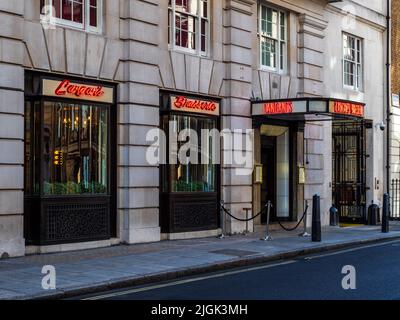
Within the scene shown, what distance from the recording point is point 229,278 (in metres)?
11.1

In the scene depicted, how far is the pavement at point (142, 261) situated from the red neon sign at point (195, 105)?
3.47 m

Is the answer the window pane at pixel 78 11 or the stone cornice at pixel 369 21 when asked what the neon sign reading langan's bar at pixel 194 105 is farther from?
the stone cornice at pixel 369 21

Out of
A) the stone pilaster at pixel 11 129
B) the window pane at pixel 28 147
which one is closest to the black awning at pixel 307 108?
the window pane at pixel 28 147

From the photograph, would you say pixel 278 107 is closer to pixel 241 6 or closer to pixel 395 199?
pixel 241 6

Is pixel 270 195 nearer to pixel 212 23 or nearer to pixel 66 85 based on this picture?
pixel 212 23

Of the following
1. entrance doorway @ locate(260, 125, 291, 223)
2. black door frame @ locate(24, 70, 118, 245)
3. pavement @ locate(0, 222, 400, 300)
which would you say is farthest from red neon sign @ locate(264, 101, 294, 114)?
black door frame @ locate(24, 70, 118, 245)

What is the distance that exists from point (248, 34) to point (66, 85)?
6.78 m

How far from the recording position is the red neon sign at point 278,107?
58.1 feet

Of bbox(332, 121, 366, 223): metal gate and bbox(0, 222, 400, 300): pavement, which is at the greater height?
bbox(332, 121, 366, 223): metal gate

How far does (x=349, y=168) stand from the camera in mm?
24453

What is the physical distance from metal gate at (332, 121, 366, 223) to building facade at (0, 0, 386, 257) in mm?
1797

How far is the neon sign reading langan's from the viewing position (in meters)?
13.6

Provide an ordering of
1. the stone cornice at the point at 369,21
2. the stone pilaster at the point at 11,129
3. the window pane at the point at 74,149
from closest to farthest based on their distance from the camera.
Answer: the stone pilaster at the point at 11,129
the window pane at the point at 74,149
the stone cornice at the point at 369,21

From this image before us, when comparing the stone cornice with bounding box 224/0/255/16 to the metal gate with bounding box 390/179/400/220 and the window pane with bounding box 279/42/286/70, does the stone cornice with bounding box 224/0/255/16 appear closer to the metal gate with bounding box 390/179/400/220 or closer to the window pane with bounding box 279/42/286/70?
the window pane with bounding box 279/42/286/70
